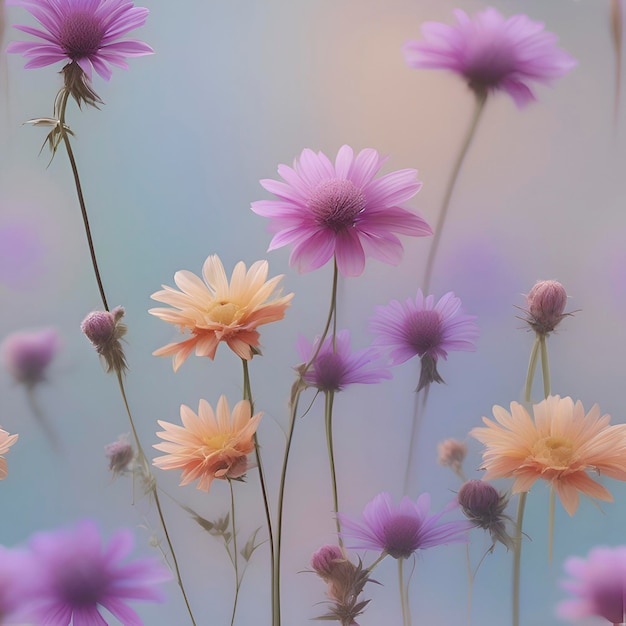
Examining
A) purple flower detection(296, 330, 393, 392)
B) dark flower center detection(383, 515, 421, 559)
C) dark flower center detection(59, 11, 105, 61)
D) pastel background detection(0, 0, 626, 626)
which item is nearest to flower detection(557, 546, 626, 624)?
pastel background detection(0, 0, 626, 626)

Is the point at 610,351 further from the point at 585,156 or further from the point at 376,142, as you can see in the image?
the point at 376,142

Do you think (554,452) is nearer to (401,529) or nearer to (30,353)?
(401,529)

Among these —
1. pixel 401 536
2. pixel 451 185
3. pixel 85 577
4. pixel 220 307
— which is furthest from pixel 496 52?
pixel 85 577

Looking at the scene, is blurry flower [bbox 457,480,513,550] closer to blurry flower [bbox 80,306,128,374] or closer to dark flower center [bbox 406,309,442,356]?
dark flower center [bbox 406,309,442,356]

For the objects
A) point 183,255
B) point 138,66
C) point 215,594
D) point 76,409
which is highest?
point 138,66

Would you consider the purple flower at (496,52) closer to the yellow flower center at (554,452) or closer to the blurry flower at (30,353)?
the yellow flower center at (554,452)

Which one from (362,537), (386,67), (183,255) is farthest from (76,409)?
(386,67)

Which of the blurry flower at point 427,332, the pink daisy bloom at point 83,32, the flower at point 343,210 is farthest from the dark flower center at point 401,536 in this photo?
the pink daisy bloom at point 83,32
